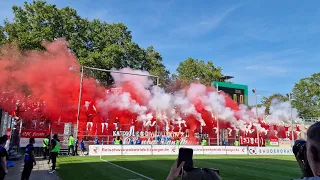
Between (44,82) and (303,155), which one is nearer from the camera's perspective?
(303,155)

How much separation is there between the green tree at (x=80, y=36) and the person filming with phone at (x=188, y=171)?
36.1m

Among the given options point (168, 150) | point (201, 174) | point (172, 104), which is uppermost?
point (172, 104)

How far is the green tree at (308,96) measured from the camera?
59125mm

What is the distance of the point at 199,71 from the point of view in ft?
173

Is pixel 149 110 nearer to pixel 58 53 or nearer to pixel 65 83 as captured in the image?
pixel 65 83

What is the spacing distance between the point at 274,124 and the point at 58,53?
35.7 meters

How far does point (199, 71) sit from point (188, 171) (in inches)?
2047

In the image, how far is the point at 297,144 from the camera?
2.59 m

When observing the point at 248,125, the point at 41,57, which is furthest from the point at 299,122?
the point at 41,57

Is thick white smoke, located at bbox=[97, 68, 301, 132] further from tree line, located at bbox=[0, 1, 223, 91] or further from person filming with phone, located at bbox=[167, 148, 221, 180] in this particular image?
person filming with phone, located at bbox=[167, 148, 221, 180]

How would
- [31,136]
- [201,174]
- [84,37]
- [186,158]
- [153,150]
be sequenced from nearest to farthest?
[201,174] → [186,158] → [31,136] → [153,150] → [84,37]

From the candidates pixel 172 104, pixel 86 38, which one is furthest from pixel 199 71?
pixel 86 38

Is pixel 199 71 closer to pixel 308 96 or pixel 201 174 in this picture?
pixel 308 96

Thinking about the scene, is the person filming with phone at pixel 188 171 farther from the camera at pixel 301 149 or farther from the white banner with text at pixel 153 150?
the white banner with text at pixel 153 150
